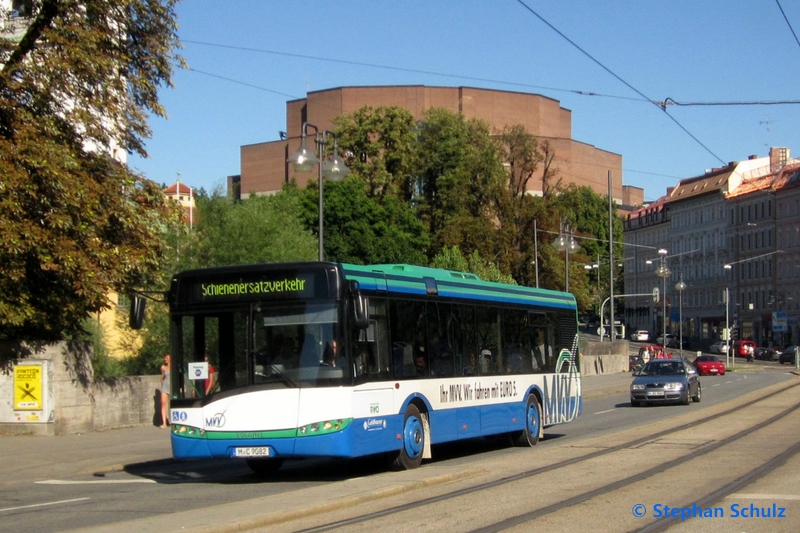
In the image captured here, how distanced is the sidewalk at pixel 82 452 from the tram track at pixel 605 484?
7362mm

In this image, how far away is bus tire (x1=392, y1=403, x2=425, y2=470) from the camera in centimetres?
1574

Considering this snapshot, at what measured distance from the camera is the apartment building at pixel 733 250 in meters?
98.3

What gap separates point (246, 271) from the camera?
1483 cm

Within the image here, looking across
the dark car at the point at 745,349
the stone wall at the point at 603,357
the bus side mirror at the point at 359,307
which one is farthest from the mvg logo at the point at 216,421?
the dark car at the point at 745,349

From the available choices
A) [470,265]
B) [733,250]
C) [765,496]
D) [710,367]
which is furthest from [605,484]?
[733,250]

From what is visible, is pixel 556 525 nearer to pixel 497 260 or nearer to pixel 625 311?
pixel 497 260

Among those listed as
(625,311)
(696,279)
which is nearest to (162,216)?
(696,279)

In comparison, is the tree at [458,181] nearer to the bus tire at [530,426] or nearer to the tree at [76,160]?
the tree at [76,160]

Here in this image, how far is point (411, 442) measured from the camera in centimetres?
1597

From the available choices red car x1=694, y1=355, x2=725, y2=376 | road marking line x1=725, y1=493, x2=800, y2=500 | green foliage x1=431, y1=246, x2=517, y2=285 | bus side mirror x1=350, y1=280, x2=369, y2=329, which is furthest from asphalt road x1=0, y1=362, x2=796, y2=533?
red car x1=694, y1=355, x2=725, y2=376

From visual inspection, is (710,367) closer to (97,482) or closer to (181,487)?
(97,482)

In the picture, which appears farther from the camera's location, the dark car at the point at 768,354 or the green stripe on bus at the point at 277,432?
the dark car at the point at 768,354

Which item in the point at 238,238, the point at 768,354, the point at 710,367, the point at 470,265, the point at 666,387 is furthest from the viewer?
the point at 768,354

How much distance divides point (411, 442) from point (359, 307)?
2919 mm
